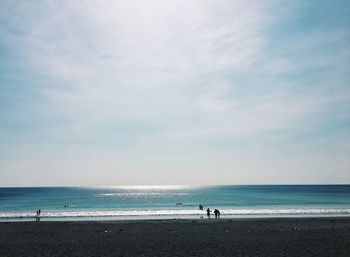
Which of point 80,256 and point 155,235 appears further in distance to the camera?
point 155,235

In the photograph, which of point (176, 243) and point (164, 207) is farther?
point (164, 207)

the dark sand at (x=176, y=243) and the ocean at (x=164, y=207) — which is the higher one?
the dark sand at (x=176, y=243)

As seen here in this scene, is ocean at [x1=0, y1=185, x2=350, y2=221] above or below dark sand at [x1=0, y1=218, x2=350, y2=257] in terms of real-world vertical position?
below

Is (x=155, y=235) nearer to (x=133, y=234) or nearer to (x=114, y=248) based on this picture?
(x=133, y=234)

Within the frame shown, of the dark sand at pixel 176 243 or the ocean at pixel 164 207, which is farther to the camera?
the ocean at pixel 164 207

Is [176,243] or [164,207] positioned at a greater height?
[176,243]

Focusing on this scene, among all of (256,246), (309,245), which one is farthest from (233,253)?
(309,245)

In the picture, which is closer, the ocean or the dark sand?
the dark sand

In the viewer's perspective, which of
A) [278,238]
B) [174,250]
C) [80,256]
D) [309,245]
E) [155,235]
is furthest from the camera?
[155,235]

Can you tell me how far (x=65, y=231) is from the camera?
97.2ft

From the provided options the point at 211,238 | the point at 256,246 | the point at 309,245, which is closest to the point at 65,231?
the point at 211,238

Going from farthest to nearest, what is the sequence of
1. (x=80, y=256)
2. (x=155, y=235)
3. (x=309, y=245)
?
(x=155, y=235)
(x=309, y=245)
(x=80, y=256)

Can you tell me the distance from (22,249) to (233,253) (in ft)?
39.5

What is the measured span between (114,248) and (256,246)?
27.2 feet
